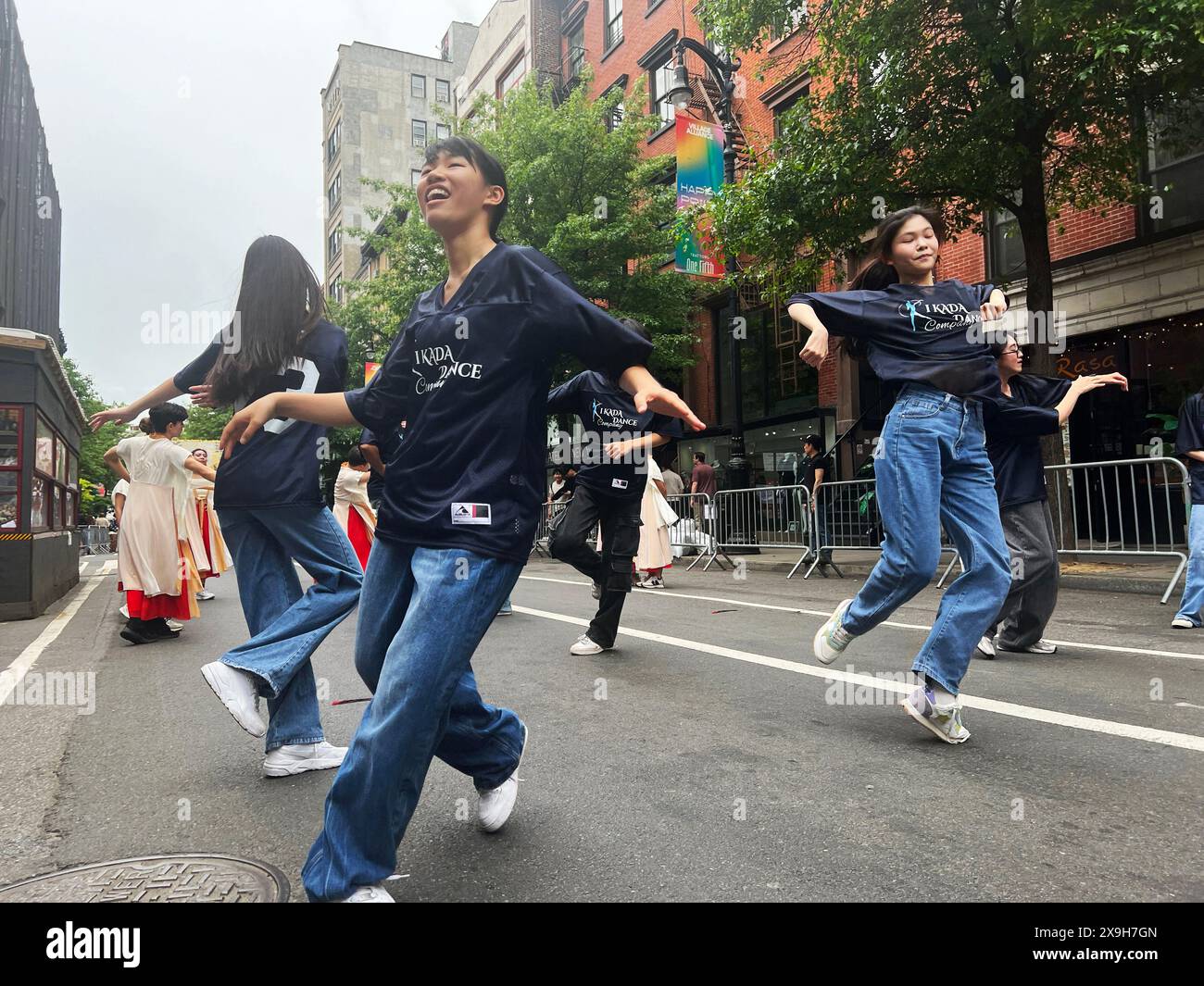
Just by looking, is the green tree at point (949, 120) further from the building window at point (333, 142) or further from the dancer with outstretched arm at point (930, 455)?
the building window at point (333, 142)

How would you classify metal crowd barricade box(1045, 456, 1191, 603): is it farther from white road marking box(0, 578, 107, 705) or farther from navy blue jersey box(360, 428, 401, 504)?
white road marking box(0, 578, 107, 705)

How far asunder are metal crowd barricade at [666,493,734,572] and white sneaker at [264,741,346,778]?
35.7 feet

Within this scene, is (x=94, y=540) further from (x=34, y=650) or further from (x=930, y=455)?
(x=930, y=455)

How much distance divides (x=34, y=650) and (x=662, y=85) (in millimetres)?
23698

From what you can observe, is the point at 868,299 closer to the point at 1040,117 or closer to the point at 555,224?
the point at 1040,117

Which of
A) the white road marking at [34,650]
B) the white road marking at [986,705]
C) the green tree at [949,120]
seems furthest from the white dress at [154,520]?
the green tree at [949,120]

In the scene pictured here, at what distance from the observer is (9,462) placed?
972 centimetres

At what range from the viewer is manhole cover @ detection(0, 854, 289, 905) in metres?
2.32

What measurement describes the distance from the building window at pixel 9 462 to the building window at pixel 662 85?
19923 millimetres

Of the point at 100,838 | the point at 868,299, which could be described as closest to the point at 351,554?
the point at 100,838

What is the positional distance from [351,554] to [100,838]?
4.14 feet

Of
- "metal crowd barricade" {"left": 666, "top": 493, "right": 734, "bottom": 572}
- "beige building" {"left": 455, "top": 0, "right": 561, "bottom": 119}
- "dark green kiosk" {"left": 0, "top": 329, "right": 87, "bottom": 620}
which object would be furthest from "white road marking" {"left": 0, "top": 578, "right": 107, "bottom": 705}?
"beige building" {"left": 455, "top": 0, "right": 561, "bottom": 119}
